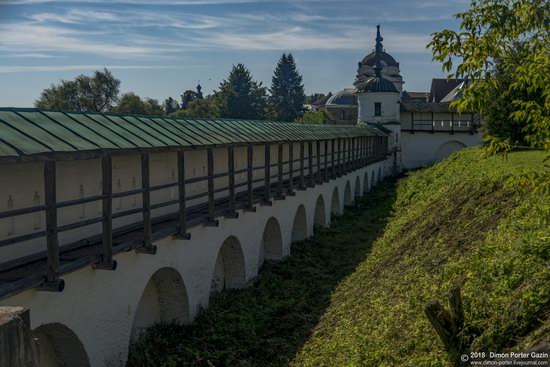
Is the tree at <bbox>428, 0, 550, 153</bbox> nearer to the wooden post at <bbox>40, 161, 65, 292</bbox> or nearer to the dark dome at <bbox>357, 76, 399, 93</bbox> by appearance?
the wooden post at <bbox>40, 161, 65, 292</bbox>

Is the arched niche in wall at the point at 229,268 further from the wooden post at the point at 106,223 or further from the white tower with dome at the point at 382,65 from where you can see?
the white tower with dome at the point at 382,65

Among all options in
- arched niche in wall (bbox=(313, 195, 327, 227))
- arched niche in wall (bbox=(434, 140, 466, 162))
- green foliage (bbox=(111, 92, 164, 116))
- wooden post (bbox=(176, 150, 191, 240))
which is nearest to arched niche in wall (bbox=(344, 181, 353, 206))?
arched niche in wall (bbox=(313, 195, 327, 227))

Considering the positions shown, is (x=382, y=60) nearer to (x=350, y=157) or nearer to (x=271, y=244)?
(x=350, y=157)

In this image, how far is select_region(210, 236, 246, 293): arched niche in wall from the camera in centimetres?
1460

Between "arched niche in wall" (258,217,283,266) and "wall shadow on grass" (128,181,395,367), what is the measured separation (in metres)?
0.45

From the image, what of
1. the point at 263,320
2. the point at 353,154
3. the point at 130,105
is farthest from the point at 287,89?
the point at 263,320

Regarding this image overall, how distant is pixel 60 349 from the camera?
27.4 feet

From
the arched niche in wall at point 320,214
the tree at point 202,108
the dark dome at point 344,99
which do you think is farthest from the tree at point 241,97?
the arched niche in wall at point 320,214

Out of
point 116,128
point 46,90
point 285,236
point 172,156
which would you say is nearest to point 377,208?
point 285,236

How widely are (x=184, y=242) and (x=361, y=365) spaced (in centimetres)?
445

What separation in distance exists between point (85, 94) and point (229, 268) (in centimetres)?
4766

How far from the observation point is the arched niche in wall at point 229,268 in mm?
14602

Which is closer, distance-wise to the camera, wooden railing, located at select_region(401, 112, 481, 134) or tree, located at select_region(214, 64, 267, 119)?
wooden railing, located at select_region(401, 112, 481, 134)

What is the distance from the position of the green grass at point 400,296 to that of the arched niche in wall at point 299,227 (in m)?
2.22
